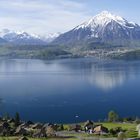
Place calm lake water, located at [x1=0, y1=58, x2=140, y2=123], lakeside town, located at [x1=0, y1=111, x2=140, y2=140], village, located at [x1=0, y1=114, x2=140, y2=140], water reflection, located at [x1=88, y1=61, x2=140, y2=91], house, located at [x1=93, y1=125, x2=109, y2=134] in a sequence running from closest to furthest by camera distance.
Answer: lakeside town, located at [x1=0, y1=111, x2=140, y2=140]
village, located at [x1=0, y1=114, x2=140, y2=140]
house, located at [x1=93, y1=125, x2=109, y2=134]
calm lake water, located at [x1=0, y1=58, x2=140, y2=123]
water reflection, located at [x1=88, y1=61, x2=140, y2=91]

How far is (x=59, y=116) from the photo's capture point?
87750 mm

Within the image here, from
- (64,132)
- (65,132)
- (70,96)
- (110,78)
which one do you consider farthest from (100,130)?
(110,78)

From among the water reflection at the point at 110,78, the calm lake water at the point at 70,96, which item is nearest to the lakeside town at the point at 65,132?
the calm lake water at the point at 70,96

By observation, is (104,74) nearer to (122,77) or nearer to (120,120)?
(122,77)

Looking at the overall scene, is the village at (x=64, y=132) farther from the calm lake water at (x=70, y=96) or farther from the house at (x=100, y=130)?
the calm lake water at (x=70, y=96)

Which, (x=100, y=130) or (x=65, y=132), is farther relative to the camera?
(x=65, y=132)

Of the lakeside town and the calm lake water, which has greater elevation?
the lakeside town

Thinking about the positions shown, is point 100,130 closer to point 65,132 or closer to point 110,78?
Result: point 65,132

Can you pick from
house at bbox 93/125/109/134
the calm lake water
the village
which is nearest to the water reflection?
the calm lake water

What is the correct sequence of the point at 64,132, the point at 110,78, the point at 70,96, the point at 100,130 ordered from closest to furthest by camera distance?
the point at 100,130 → the point at 64,132 → the point at 70,96 → the point at 110,78

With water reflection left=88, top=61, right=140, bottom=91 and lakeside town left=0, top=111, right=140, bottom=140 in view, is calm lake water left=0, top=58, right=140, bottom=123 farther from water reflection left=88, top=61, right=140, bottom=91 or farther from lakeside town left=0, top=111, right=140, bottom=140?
lakeside town left=0, top=111, right=140, bottom=140

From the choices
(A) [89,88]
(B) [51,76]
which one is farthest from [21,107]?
(B) [51,76]

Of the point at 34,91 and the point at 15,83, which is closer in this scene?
the point at 34,91

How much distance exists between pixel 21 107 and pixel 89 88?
3631cm
